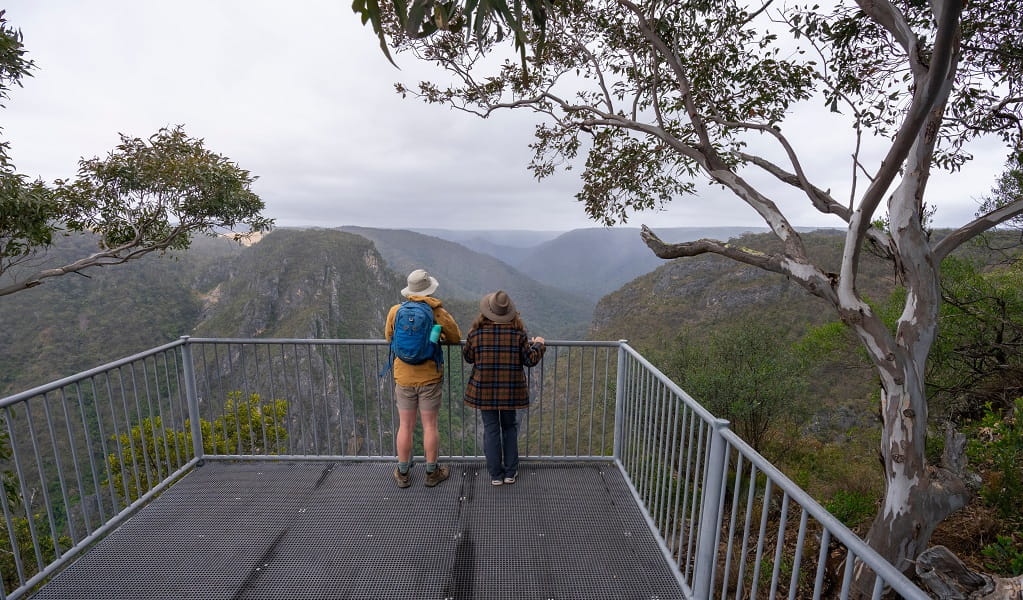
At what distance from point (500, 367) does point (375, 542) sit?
1.48 meters

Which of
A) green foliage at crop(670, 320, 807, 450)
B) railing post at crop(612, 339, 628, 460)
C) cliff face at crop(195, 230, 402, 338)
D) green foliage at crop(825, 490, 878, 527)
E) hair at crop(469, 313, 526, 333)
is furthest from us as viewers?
cliff face at crop(195, 230, 402, 338)

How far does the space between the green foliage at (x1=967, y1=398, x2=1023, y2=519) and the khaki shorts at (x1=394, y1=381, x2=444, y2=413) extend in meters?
5.91

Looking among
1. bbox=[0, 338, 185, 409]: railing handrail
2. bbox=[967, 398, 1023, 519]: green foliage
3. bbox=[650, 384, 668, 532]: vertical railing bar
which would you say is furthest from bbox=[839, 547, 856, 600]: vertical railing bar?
bbox=[967, 398, 1023, 519]: green foliage

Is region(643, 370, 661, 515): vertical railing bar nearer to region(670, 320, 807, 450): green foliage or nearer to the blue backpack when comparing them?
the blue backpack

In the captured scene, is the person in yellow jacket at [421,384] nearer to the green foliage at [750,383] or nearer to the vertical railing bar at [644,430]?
the vertical railing bar at [644,430]

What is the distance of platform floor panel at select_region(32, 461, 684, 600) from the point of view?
288 cm

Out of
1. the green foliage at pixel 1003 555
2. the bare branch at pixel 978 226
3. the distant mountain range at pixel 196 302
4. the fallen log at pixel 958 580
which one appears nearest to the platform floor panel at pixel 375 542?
the fallen log at pixel 958 580

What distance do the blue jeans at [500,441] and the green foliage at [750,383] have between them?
32.9 feet

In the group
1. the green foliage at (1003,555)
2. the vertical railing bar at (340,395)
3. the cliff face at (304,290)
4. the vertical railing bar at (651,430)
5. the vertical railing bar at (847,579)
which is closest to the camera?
the vertical railing bar at (847,579)

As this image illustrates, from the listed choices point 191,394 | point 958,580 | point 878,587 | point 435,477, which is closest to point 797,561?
point 878,587

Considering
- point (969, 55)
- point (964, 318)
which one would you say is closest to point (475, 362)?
point (969, 55)

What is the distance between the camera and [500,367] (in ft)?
12.1

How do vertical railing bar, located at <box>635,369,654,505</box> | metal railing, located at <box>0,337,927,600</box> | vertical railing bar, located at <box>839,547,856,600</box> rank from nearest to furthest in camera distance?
vertical railing bar, located at <box>839,547,856,600</box>
metal railing, located at <box>0,337,927,600</box>
vertical railing bar, located at <box>635,369,654,505</box>

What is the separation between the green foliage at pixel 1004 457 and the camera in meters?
5.02
